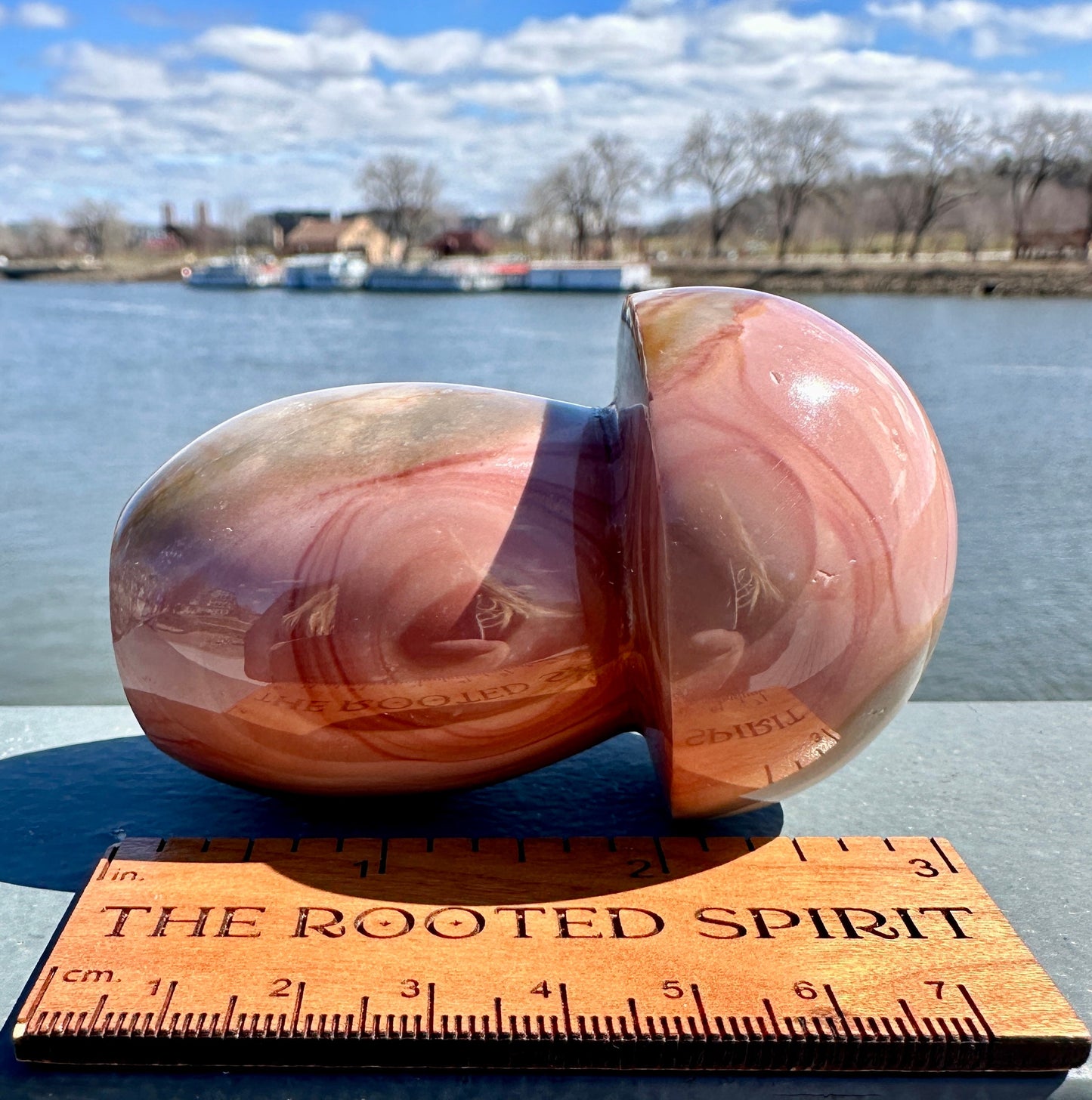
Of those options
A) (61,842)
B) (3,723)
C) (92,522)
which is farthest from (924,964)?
(92,522)

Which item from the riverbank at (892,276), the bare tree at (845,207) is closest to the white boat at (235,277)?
the riverbank at (892,276)

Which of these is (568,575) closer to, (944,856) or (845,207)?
(944,856)

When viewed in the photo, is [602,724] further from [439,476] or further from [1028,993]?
[1028,993]

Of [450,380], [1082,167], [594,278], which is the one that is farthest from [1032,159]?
[450,380]

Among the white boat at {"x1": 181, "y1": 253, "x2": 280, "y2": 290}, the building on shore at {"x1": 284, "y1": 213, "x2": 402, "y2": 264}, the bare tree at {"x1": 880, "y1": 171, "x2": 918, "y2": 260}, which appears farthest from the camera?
the building on shore at {"x1": 284, "y1": 213, "x2": 402, "y2": 264}

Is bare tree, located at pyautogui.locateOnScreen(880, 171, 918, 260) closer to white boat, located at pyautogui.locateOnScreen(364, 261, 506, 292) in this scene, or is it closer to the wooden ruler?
white boat, located at pyautogui.locateOnScreen(364, 261, 506, 292)

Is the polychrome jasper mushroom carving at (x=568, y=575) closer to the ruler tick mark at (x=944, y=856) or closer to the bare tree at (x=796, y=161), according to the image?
the ruler tick mark at (x=944, y=856)

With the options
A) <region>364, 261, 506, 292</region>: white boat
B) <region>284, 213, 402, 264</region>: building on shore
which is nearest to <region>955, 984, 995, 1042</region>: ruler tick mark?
<region>364, 261, 506, 292</region>: white boat
